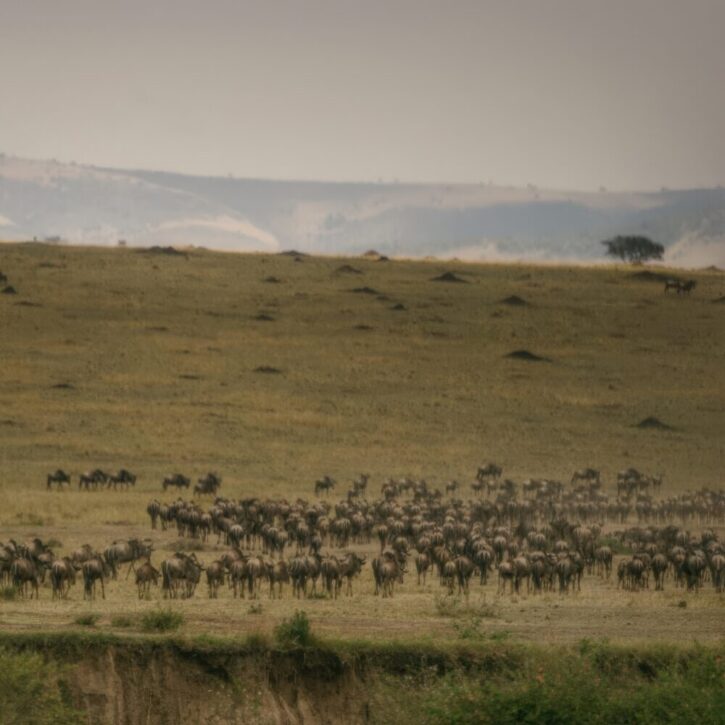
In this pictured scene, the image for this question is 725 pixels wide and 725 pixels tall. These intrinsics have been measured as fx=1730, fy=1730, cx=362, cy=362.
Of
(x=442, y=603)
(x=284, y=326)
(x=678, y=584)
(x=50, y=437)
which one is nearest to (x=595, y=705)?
(x=442, y=603)

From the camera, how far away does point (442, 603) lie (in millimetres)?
30938

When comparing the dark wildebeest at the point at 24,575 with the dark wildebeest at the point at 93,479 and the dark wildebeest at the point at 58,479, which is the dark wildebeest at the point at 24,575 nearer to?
the dark wildebeest at the point at 58,479

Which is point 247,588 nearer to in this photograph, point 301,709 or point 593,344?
→ point 301,709

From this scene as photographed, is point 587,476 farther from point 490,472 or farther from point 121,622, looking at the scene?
point 121,622

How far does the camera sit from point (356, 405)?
8100cm

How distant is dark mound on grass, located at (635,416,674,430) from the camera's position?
77000mm

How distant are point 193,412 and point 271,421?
3815 millimetres

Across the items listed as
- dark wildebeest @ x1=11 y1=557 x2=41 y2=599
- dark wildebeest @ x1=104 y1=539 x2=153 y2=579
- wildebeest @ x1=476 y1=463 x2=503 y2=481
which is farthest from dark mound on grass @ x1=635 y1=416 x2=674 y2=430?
dark wildebeest @ x1=11 y1=557 x2=41 y2=599

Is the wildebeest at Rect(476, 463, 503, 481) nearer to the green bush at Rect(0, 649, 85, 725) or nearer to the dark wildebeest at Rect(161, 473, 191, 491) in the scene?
the dark wildebeest at Rect(161, 473, 191, 491)

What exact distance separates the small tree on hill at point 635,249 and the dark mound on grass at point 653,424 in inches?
3390

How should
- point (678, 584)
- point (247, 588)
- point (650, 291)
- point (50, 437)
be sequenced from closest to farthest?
1. point (247, 588)
2. point (678, 584)
3. point (50, 437)
4. point (650, 291)

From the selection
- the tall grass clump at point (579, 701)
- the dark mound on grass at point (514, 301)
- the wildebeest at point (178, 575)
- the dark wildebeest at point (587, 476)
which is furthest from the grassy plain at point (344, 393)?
the tall grass clump at point (579, 701)

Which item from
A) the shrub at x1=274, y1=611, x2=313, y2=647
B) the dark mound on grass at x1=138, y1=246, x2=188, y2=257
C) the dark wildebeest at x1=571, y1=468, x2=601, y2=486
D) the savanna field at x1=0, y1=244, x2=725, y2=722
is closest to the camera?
the shrub at x1=274, y1=611, x2=313, y2=647

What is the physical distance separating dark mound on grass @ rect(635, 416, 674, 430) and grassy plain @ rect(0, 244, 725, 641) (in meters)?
0.54
